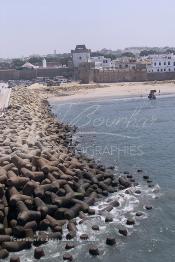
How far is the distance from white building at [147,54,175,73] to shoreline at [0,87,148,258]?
6280 cm

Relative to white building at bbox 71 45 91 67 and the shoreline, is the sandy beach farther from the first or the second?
the shoreline

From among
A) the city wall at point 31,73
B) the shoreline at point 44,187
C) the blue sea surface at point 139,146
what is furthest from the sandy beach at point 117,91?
the shoreline at point 44,187

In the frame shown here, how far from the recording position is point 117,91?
75.1 meters

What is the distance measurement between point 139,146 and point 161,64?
57.5 metres

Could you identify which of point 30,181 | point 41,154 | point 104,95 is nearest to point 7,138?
point 41,154

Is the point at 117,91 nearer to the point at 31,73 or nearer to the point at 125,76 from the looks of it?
the point at 125,76

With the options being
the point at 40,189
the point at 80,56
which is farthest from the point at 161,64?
the point at 40,189

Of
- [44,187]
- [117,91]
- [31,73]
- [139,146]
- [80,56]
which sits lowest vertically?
[139,146]

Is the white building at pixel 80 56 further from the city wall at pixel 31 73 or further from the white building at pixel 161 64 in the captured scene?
the white building at pixel 161 64

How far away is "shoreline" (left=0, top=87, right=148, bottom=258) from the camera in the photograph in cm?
1678

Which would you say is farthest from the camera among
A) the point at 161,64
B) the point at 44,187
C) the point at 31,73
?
the point at 31,73

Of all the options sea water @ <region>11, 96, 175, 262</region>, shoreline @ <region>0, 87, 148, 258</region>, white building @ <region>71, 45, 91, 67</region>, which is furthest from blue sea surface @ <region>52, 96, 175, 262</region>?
white building @ <region>71, 45, 91, 67</region>

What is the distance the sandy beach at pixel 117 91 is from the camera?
70688 millimetres

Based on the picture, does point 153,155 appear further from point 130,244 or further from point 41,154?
point 130,244
